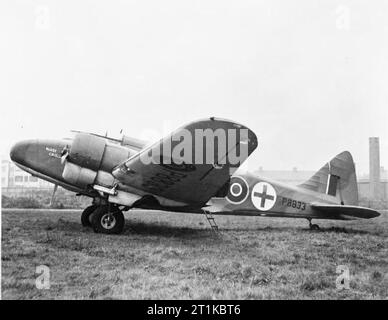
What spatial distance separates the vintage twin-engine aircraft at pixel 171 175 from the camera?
5.57m

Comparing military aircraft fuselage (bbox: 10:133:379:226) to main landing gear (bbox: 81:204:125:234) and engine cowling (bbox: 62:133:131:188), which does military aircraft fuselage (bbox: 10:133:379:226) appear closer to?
engine cowling (bbox: 62:133:131:188)

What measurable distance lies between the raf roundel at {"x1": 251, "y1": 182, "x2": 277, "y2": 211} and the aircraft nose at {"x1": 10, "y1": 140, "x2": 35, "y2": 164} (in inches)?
203

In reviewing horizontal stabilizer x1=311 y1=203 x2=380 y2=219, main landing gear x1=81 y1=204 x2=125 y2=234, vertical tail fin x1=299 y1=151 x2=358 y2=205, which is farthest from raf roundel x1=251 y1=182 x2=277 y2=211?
main landing gear x1=81 y1=204 x2=125 y2=234

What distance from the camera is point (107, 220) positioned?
6816 mm

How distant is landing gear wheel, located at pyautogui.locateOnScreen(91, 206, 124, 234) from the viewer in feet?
22.2

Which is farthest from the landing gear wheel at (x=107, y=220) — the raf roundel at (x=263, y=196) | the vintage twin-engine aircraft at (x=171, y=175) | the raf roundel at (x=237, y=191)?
the raf roundel at (x=263, y=196)

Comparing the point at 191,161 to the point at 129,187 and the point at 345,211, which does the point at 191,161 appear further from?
the point at 345,211

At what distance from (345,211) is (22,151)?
7732 mm

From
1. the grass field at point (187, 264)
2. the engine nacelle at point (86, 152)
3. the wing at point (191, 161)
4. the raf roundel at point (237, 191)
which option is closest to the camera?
the grass field at point (187, 264)

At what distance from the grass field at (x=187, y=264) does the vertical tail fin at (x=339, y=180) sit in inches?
77.8

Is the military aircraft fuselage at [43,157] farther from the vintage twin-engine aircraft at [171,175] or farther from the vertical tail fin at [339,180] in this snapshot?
the vertical tail fin at [339,180]

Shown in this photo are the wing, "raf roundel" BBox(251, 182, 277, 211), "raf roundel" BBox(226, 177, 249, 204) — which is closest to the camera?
the wing
